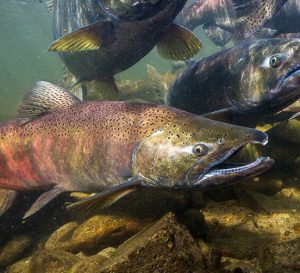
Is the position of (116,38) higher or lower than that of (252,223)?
higher

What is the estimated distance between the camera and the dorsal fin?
4.36m

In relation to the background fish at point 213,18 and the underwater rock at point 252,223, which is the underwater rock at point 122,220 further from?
the background fish at point 213,18

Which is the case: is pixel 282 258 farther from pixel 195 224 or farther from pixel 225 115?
pixel 225 115

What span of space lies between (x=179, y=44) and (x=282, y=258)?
12.7 feet

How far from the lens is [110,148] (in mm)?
3746

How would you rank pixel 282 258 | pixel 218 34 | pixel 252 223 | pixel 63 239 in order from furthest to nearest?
pixel 218 34 → pixel 63 239 → pixel 252 223 → pixel 282 258

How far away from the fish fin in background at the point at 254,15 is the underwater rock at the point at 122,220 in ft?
10.5

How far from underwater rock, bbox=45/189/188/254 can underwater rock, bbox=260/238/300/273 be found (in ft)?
4.27

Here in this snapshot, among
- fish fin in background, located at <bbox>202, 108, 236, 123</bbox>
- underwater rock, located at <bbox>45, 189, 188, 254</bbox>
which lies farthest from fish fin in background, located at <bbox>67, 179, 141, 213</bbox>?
fish fin in background, located at <bbox>202, 108, 236, 123</bbox>

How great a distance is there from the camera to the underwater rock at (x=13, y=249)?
473cm

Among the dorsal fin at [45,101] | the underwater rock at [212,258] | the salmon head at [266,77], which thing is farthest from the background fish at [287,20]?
the underwater rock at [212,258]

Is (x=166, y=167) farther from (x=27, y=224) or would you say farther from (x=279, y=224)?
(x=27, y=224)

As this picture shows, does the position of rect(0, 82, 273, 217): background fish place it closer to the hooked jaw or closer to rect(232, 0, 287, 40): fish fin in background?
the hooked jaw

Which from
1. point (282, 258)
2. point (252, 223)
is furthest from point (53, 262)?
point (282, 258)
